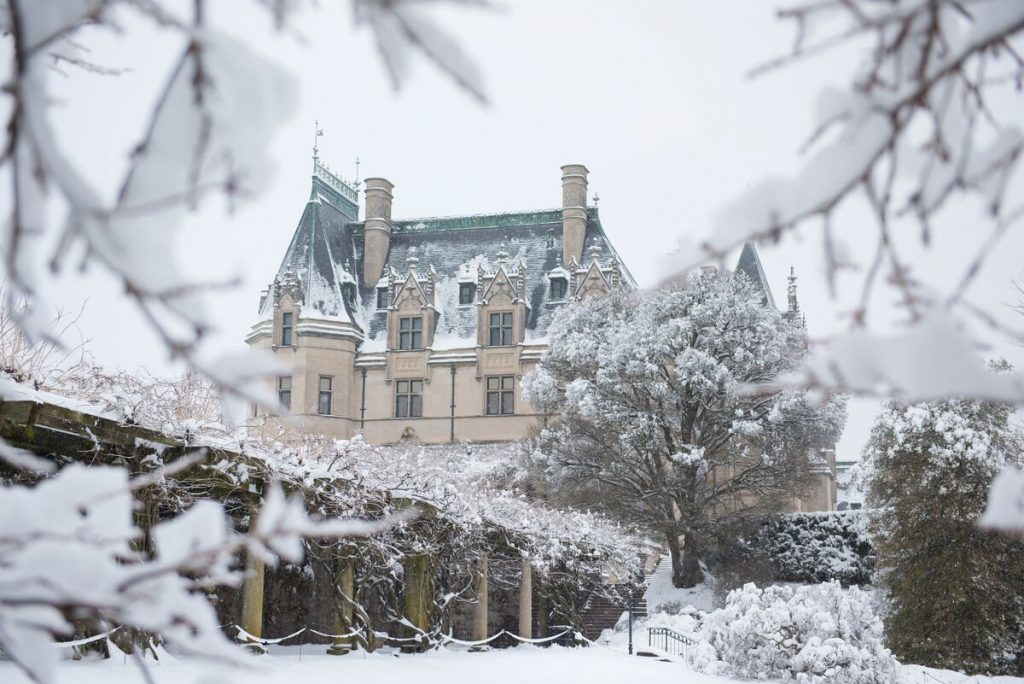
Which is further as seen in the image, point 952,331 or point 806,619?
point 806,619

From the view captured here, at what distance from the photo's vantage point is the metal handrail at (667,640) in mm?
18053

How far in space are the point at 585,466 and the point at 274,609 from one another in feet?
43.0

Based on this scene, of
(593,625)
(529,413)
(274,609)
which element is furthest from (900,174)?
(529,413)

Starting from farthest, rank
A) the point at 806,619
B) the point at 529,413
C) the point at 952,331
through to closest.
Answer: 1. the point at 529,413
2. the point at 806,619
3. the point at 952,331

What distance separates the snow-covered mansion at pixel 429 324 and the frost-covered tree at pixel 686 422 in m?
5.50

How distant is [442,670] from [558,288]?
22.9 metres

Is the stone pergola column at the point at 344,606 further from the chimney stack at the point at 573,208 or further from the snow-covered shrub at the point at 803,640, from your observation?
the chimney stack at the point at 573,208

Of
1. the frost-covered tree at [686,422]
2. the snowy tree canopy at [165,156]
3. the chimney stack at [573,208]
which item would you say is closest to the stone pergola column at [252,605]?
the snowy tree canopy at [165,156]

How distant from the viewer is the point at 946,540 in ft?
59.3

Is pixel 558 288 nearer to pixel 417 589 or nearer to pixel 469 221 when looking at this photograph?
pixel 469 221

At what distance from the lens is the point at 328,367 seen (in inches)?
1264

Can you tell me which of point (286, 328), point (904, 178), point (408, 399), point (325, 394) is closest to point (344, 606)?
point (904, 178)

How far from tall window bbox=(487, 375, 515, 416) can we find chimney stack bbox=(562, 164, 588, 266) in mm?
4599

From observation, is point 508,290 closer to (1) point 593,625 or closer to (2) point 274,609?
(1) point 593,625
